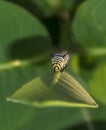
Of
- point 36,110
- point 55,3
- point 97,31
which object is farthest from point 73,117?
point 55,3

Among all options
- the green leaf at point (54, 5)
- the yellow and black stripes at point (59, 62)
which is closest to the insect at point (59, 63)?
the yellow and black stripes at point (59, 62)

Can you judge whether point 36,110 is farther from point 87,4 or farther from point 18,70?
point 87,4

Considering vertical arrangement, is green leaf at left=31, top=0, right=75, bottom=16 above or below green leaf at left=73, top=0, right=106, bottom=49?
above

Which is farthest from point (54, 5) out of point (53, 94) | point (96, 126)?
point (53, 94)

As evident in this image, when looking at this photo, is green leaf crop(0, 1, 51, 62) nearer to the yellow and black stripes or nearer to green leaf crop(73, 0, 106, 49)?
green leaf crop(73, 0, 106, 49)

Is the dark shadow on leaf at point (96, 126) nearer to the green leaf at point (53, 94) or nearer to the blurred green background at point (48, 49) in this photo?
the blurred green background at point (48, 49)

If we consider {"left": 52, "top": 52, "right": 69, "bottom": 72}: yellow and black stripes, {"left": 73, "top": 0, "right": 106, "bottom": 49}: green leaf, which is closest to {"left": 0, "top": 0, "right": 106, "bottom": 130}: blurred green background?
{"left": 73, "top": 0, "right": 106, "bottom": 49}: green leaf
